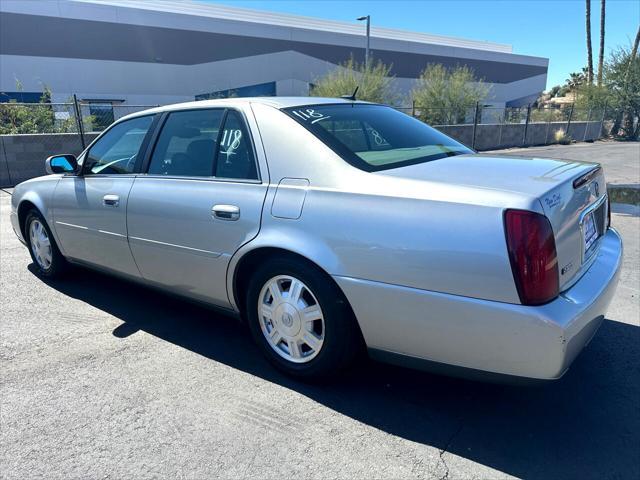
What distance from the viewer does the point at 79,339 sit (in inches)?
141

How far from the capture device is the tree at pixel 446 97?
857 inches

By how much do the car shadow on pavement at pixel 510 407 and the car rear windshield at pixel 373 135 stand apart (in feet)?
4.28

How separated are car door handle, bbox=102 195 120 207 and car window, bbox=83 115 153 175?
0.22 metres

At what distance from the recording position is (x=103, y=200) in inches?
148

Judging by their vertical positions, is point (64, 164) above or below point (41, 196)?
above

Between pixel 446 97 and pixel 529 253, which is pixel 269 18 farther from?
pixel 529 253

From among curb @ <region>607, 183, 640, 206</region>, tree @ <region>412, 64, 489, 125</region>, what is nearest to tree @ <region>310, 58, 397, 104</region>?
tree @ <region>412, 64, 489, 125</region>

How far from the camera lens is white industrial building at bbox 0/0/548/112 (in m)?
29.7

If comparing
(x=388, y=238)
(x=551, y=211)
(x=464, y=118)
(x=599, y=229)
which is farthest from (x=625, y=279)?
(x=464, y=118)

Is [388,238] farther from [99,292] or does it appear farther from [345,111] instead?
[99,292]

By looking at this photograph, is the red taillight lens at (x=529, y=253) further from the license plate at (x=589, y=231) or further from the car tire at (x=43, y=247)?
the car tire at (x=43, y=247)

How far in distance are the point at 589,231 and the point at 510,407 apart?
105 cm

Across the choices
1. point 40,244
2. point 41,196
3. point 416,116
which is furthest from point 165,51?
point 41,196

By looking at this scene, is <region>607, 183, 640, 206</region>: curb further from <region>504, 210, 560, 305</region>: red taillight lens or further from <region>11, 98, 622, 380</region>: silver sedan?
<region>504, 210, 560, 305</region>: red taillight lens
